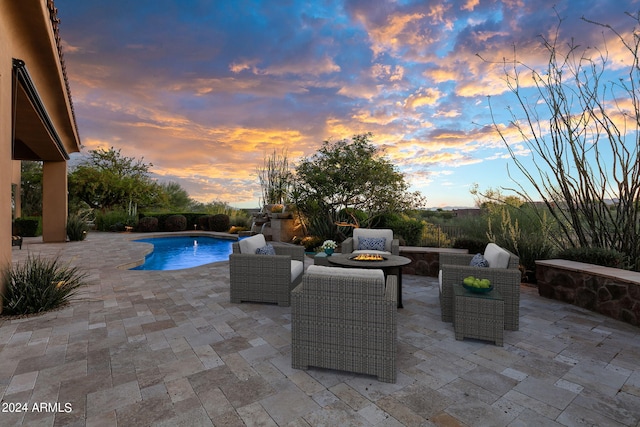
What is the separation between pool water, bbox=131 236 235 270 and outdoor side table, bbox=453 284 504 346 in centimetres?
688

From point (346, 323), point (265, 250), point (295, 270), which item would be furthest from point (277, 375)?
point (265, 250)

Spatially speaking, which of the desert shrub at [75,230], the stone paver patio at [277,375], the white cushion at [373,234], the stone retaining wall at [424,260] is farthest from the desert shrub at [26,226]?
the stone retaining wall at [424,260]

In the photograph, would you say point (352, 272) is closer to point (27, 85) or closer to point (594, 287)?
point (594, 287)

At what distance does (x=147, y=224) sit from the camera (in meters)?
14.8

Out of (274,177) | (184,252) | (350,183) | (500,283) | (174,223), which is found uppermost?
(274,177)

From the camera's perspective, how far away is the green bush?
349 cm

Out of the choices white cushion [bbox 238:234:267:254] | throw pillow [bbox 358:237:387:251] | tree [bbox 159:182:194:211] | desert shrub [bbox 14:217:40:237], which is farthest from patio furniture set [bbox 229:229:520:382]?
tree [bbox 159:182:194:211]

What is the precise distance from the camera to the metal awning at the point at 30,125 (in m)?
3.85

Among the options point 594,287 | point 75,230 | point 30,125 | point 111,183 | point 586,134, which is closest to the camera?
point 594,287

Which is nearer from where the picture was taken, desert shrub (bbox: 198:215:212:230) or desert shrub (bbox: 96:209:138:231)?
desert shrub (bbox: 96:209:138:231)

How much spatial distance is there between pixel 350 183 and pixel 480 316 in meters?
6.16

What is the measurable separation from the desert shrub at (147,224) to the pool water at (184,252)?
72.8 inches

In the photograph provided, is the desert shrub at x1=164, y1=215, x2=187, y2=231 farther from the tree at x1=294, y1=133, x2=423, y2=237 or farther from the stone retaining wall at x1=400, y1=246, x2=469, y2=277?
the stone retaining wall at x1=400, y1=246, x2=469, y2=277

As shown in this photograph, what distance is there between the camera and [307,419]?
67.6 inches
